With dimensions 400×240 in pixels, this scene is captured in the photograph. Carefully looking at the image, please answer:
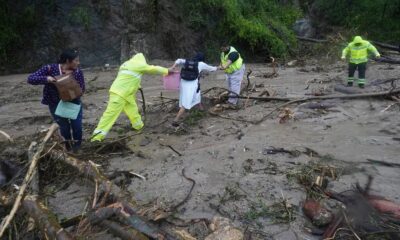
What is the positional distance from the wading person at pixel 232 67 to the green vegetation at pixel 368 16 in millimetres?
16808

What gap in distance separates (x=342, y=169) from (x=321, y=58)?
14091mm

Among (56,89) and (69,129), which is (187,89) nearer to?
(69,129)

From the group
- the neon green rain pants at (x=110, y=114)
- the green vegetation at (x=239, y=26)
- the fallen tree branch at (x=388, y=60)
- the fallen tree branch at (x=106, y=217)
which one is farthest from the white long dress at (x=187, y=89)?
the fallen tree branch at (x=388, y=60)

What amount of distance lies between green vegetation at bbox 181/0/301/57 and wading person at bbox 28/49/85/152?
12.0m

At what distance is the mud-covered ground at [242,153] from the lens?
5188 millimetres

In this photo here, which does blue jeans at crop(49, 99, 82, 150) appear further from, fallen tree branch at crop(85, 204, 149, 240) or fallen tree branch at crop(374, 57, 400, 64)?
fallen tree branch at crop(374, 57, 400, 64)

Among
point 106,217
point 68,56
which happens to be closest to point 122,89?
point 68,56

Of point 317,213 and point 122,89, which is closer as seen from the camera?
point 317,213

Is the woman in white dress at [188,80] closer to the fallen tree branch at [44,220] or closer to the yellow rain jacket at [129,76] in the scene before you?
the yellow rain jacket at [129,76]

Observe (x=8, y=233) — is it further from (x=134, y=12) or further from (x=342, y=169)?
(x=134, y=12)

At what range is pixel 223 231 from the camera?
4.43 metres

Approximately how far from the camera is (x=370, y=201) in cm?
496

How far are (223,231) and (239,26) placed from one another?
14.5m

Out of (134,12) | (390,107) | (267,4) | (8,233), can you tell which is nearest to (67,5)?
(134,12)
